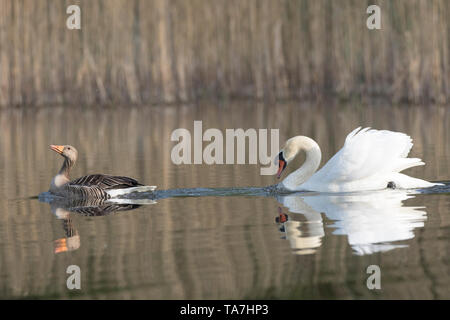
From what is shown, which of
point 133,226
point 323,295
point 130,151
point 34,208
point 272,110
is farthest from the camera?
point 272,110

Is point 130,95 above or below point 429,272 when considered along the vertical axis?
above

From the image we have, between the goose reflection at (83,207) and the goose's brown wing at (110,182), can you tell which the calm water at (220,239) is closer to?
the goose reflection at (83,207)

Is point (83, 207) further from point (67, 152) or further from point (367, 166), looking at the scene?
point (367, 166)

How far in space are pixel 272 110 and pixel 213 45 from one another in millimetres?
2069

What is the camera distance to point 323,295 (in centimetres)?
548

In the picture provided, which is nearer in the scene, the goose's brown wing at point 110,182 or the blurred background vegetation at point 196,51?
the goose's brown wing at point 110,182

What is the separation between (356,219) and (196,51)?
14.1 metres

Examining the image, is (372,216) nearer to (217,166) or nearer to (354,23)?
(217,166)

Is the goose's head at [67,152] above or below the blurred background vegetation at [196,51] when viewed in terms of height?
below

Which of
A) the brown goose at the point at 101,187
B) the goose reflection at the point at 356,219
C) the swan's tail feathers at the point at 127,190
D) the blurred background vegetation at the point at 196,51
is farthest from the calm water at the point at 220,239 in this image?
the blurred background vegetation at the point at 196,51

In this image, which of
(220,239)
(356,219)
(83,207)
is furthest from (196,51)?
(220,239)

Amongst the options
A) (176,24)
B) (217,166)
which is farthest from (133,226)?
(176,24)

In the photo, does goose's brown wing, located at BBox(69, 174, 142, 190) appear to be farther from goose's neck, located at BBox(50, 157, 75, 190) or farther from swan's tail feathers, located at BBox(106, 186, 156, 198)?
goose's neck, located at BBox(50, 157, 75, 190)

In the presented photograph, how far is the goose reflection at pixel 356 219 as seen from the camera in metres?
6.78
